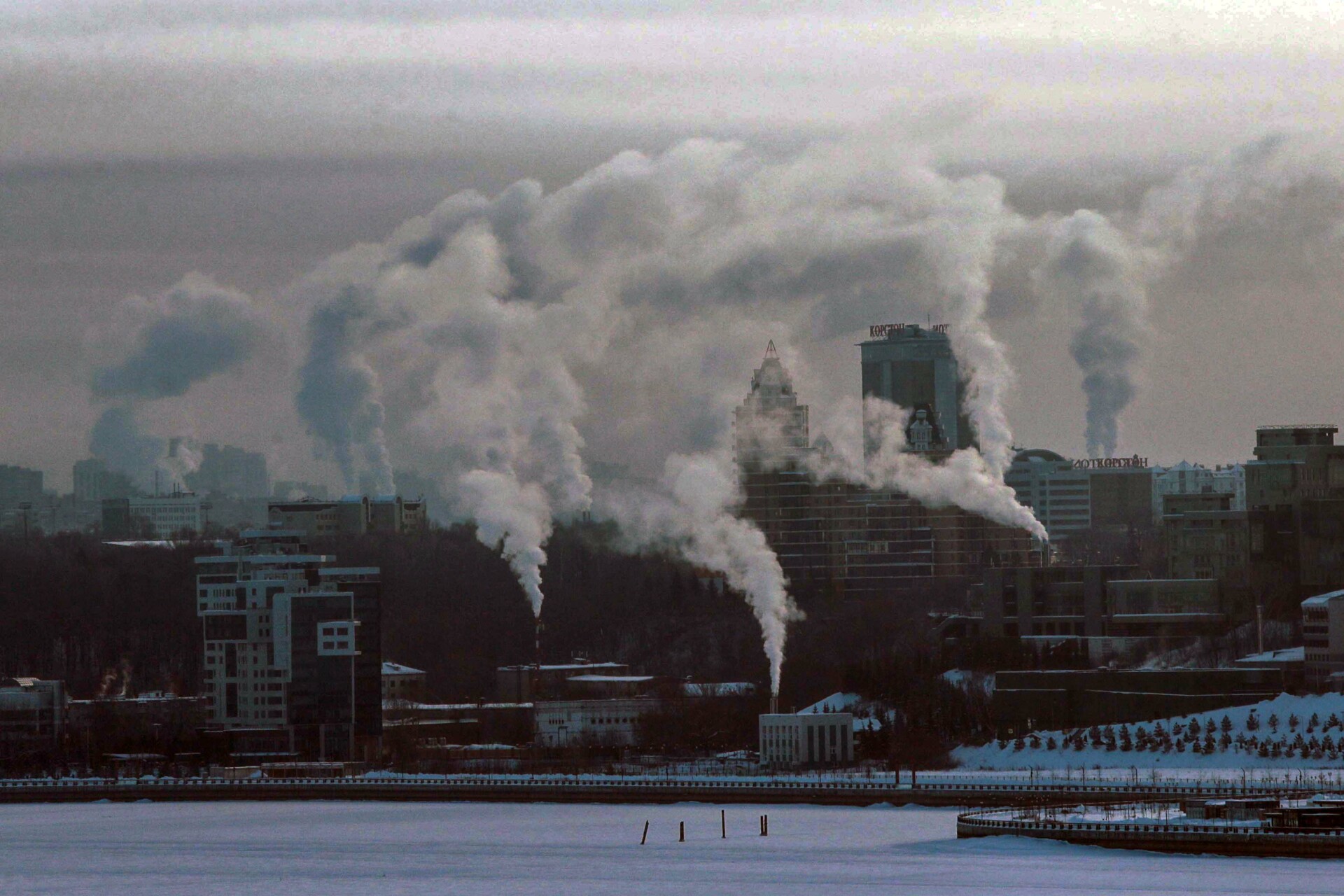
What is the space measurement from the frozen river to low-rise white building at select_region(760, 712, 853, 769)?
33.4 feet

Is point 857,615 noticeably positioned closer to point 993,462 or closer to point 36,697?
point 993,462

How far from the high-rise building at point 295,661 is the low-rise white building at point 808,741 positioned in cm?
2018

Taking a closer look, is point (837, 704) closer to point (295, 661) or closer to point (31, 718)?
point (295, 661)

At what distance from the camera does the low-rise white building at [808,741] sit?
121m

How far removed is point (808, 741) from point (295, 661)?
2480cm

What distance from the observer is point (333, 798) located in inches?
4818

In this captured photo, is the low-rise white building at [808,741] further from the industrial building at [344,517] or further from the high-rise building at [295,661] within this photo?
the industrial building at [344,517]

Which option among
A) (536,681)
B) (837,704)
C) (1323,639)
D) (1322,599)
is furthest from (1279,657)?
(536,681)

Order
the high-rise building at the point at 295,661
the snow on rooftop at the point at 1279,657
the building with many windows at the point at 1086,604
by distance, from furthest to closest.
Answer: the building with many windows at the point at 1086,604
the high-rise building at the point at 295,661
the snow on rooftop at the point at 1279,657

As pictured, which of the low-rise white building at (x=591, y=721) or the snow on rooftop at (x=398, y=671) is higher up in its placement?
the snow on rooftop at (x=398, y=671)

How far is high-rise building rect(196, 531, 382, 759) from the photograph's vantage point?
134875 mm

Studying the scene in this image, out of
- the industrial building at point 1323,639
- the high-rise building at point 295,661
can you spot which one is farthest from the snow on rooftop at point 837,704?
the high-rise building at point 295,661

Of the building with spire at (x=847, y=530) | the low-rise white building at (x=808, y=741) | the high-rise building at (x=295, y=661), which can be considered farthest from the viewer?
the building with spire at (x=847, y=530)

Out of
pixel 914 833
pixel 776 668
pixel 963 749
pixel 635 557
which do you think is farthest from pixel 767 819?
pixel 635 557
